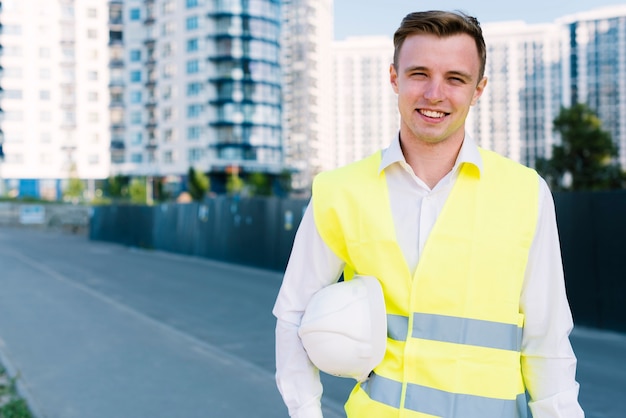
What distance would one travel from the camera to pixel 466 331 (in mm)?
2107

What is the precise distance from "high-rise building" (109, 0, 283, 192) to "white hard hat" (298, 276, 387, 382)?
8590 centimetres

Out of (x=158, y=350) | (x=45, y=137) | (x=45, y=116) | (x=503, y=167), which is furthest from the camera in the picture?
(x=45, y=116)

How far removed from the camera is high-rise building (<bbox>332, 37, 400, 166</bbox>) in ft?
633

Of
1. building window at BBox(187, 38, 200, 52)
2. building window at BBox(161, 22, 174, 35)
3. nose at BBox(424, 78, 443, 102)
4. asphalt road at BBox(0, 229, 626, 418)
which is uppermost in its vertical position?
building window at BBox(161, 22, 174, 35)

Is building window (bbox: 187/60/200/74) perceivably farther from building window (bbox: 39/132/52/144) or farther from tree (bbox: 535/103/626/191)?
tree (bbox: 535/103/626/191)

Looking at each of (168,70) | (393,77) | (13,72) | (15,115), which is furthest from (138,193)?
(393,77)

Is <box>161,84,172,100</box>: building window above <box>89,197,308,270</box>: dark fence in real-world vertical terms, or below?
above

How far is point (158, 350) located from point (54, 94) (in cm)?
9355

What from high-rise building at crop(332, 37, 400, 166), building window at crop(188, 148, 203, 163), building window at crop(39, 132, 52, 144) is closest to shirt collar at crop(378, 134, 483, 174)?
building window at crop(188, 148, 203, 163)

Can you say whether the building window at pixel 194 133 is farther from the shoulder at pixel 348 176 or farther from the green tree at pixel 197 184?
the shoulder at pixel 348 176

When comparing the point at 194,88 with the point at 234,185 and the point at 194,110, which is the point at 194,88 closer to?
the point at 194,110

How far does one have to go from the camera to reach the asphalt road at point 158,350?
7.11 meters

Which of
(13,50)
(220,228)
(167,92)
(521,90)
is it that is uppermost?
(521,90)

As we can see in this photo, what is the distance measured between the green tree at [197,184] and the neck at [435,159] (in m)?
75.8
